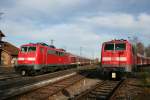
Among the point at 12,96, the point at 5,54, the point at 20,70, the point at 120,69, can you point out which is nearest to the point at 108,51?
the point at 120,69

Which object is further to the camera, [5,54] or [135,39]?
[135,39]

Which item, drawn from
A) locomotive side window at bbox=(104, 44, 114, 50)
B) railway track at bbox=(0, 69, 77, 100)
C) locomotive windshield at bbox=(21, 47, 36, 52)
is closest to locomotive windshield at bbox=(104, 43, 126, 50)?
locomotive side window at bbox=(104, 44, 114, 50)

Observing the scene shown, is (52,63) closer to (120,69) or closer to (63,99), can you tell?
(120,69)

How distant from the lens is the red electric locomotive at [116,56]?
18.6 meters

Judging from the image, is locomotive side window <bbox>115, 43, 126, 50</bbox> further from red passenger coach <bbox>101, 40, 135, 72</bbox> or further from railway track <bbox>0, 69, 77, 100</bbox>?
railway track <bbox>0, 69, 77, 100</bbox>

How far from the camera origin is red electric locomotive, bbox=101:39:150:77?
1857cm

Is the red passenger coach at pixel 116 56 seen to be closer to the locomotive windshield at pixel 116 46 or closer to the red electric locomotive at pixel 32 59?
the locomotive windshield at pixel 116 46

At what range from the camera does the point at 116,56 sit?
19094mm

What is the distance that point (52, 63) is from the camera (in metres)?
27.8

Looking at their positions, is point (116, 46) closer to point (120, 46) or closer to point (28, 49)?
point (120, 46)

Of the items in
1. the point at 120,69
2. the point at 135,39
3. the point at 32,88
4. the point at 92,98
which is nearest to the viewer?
the point at 92,98

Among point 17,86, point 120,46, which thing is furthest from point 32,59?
point 120,46

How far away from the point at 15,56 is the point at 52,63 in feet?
85.5

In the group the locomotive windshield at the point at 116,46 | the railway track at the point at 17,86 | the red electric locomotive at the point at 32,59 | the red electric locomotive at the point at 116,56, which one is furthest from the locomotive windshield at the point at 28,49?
the locomotive windshield at the point at 116,46
